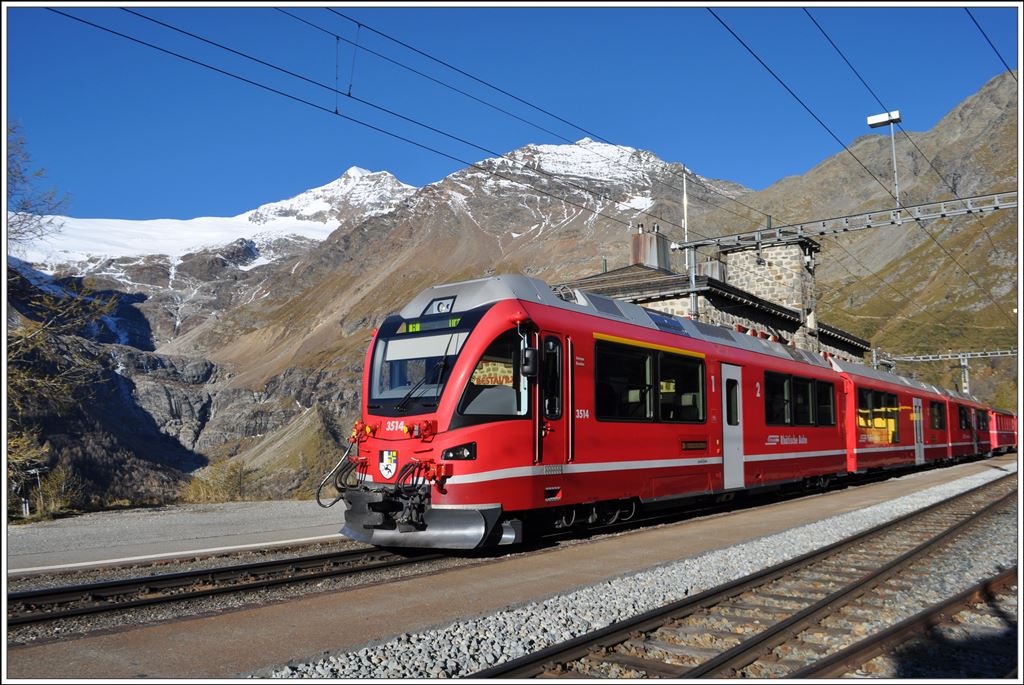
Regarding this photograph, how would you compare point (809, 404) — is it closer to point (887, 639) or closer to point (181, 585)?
point (887, 639)

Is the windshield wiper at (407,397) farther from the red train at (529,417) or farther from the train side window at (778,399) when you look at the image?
the train side window at (778,399)

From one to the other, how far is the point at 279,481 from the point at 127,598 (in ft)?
222

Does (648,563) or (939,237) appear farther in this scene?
(939,237)

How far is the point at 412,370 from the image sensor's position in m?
10.9

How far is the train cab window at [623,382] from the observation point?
39.4 ft

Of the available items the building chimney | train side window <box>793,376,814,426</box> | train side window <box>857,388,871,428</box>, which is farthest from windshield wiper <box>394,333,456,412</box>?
the building chimney

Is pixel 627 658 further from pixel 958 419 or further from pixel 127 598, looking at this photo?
pixel 958 419

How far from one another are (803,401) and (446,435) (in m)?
11.9

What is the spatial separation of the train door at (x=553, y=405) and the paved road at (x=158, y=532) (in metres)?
4.76

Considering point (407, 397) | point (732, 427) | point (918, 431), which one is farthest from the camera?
point (918, 431)

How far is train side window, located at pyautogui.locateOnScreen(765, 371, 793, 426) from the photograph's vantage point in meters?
17.4

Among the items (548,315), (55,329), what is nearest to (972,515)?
(548,315)

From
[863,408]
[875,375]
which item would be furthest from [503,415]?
[875,375]

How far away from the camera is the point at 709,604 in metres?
7.55
